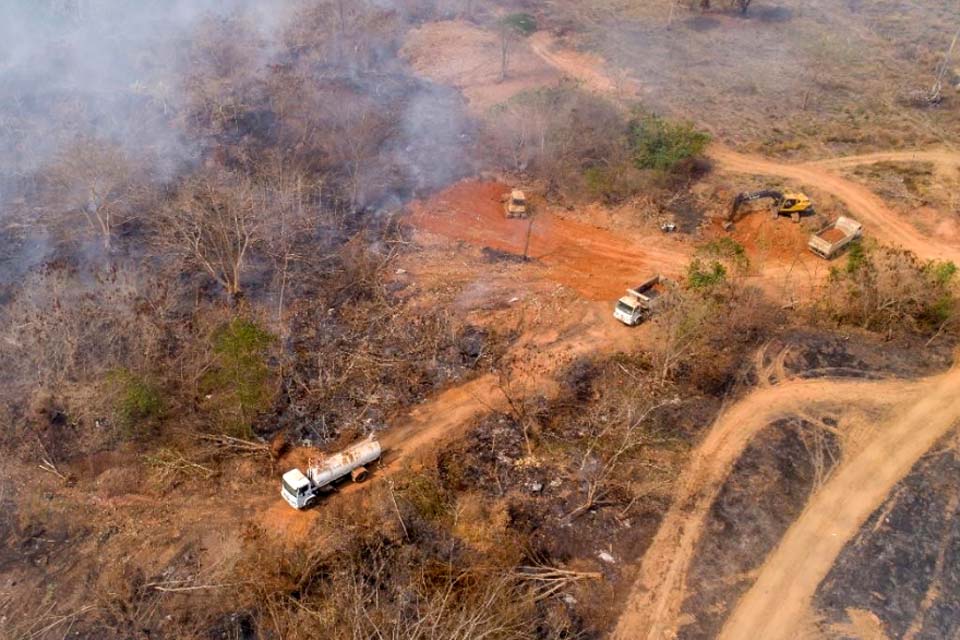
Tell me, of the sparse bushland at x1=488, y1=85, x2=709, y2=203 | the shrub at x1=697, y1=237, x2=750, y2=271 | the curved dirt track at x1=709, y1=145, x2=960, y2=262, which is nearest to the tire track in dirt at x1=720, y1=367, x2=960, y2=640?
the shrub at x1=697, y1=237, x2=750, y2=271

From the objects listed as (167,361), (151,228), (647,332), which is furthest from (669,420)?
(151,228)

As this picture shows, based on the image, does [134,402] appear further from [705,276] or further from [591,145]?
[591,145]

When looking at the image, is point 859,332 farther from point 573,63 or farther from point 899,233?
point 573,63

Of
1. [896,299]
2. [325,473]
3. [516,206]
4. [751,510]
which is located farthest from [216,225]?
[896,299]

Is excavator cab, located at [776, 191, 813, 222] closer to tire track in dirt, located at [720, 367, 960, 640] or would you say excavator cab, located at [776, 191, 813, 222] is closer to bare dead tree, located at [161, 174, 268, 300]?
tire track in dirt, located at [720, 367, 960, 640]

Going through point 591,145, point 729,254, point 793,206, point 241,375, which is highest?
point 241,375

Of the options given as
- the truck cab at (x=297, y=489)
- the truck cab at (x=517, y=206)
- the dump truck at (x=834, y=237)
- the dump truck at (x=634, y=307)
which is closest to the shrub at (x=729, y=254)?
the dump truck at (x=634, y=307)
